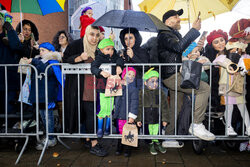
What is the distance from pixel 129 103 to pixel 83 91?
786mm

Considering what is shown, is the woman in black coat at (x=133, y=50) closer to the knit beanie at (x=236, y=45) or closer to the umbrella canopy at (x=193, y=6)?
the umbrella canopy at (x=193, y=6)

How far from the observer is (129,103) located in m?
3.48

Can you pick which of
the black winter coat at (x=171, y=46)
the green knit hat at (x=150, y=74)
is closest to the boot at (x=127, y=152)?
the green knit hat at (x=150, y=74)

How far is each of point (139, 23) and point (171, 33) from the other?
753mm

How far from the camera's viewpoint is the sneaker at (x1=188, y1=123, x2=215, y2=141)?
324 centimetres

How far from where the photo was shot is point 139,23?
3.23 m

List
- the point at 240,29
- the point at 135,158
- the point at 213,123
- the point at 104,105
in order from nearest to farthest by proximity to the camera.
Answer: the point at 135,158, the point at 104,105, the point at 213,123, the point at 240,29

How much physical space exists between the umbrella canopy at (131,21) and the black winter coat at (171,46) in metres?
0.31

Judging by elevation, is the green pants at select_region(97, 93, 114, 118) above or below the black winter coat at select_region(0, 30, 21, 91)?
below

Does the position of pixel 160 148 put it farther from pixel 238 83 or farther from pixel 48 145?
pixel 48 145

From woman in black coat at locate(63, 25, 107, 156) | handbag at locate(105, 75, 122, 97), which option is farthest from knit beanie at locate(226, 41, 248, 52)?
woman in black coat at locate(63, 25, 107, 156)

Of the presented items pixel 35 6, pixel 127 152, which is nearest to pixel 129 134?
→ pixel 127 152

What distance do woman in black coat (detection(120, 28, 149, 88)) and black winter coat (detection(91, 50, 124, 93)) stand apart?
237 millimetres

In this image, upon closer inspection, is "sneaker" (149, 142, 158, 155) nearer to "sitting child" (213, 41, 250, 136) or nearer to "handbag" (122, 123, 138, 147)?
"handbag" (122, 123, 138, 147)
